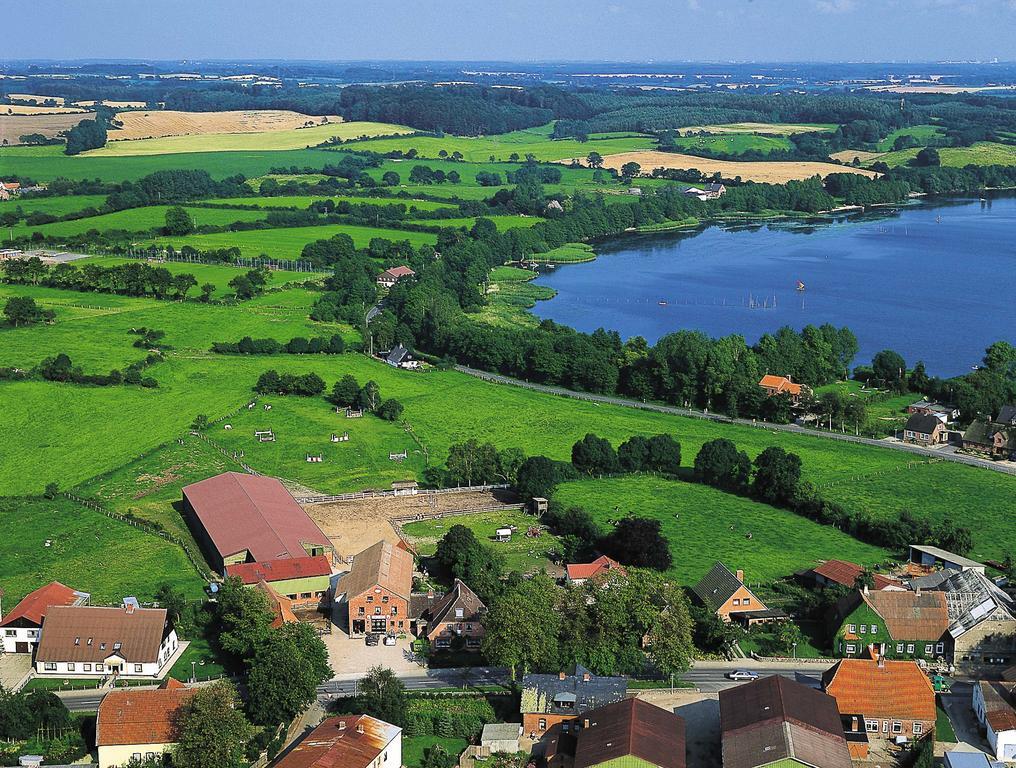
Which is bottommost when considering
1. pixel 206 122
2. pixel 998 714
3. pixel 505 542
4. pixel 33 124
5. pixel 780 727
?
pixel 505 542

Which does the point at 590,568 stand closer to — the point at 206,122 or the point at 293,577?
the point at 293,577

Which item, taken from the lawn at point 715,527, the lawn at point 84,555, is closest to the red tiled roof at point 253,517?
the lawn at point 84,555

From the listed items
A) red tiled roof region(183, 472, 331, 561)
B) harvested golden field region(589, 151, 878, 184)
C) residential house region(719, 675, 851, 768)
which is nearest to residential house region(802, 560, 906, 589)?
residential house region(719, 675, 851, 768)

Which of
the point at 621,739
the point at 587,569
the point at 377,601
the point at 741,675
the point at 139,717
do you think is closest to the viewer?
the point at 621,739

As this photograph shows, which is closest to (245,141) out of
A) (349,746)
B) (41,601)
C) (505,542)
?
(505,542)

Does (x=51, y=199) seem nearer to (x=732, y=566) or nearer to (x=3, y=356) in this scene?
(x=3, y=356)

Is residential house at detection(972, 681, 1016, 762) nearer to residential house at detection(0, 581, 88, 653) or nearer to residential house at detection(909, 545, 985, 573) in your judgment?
residential house at detection(909, 545, 985, 573)

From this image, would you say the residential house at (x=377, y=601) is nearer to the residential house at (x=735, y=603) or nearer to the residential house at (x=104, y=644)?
the residential house at (x=104, y=644)
